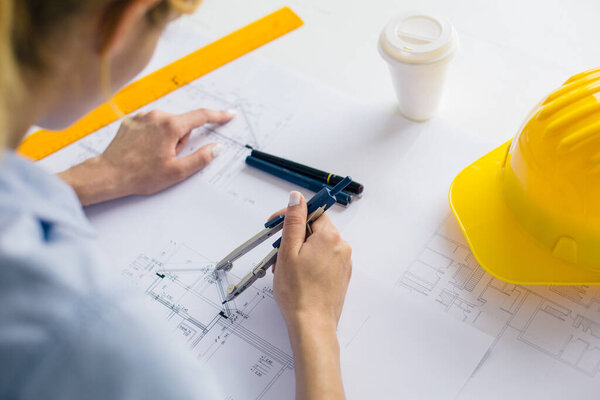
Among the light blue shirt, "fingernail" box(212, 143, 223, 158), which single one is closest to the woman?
the light blue shirt

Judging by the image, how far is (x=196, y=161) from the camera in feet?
3.09

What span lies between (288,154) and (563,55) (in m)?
0.50

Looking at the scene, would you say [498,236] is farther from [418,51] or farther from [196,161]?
[196,161]

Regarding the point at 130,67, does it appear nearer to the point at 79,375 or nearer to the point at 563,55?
the point at 79,375

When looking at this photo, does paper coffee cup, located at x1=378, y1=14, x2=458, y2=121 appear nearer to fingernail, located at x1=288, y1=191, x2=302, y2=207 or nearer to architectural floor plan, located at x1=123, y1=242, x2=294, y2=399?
fingernail, located at x1=288, y1=191, x2=302, y2=207

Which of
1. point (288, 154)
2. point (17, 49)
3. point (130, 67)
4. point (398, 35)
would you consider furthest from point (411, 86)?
point (17, 49)

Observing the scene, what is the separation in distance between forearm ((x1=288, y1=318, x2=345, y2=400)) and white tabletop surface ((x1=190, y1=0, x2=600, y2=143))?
1.38 feet

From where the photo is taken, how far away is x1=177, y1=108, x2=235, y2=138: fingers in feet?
3.22

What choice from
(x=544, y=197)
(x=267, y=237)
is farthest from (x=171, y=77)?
(x=544, y=197)

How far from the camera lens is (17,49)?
45cm

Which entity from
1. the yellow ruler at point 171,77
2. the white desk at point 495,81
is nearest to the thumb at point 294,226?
the white desk at point 495,81

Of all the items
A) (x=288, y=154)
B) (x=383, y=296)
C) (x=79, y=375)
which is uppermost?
(x=288, y=154)

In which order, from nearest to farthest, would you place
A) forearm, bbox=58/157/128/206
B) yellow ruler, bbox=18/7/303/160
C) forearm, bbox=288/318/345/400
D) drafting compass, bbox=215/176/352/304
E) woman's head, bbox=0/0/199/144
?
woman's head, bbox=0/0/199/144 < forearm, bbox=288/318/345/400 < drafting compass, bbox=215/176/352/304 < forearm, bbox=58/157/128/206 < yellow ruler, bbox=18/7/303/160

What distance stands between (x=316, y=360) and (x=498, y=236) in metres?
0.31
